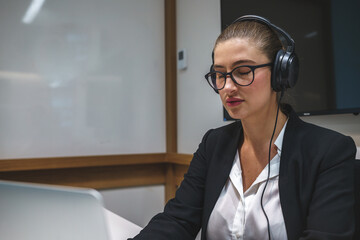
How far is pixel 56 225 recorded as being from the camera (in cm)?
44

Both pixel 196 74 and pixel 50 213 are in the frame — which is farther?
pixel 196 74

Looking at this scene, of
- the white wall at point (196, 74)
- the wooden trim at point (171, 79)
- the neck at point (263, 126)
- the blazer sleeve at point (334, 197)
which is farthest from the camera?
the wooden trim at point (171, 79)

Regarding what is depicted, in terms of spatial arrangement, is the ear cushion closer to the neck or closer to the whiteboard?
the neck

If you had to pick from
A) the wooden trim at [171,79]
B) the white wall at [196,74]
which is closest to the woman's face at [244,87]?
the white wall at [196,74]

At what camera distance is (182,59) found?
199 cm

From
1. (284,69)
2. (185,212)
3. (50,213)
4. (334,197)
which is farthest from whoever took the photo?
(185,212)

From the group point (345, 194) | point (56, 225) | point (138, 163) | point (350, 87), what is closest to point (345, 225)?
point (345, 194)

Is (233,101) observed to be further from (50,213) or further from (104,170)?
(104,170)

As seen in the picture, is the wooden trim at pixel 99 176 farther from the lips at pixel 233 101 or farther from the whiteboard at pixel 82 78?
the lips at pixel 233 101

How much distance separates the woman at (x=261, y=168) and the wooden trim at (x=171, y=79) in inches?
40.1

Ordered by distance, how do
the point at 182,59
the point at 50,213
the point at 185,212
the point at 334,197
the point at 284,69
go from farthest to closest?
1. the point at 182,59
2. the point at 185,212
3. the point at 284,69
4. the point at 334,197
5. the point at 50,213

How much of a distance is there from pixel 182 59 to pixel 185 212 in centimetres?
125

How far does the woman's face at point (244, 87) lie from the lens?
0.87 metres

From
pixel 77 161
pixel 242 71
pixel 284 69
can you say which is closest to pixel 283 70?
pixel 284 69
